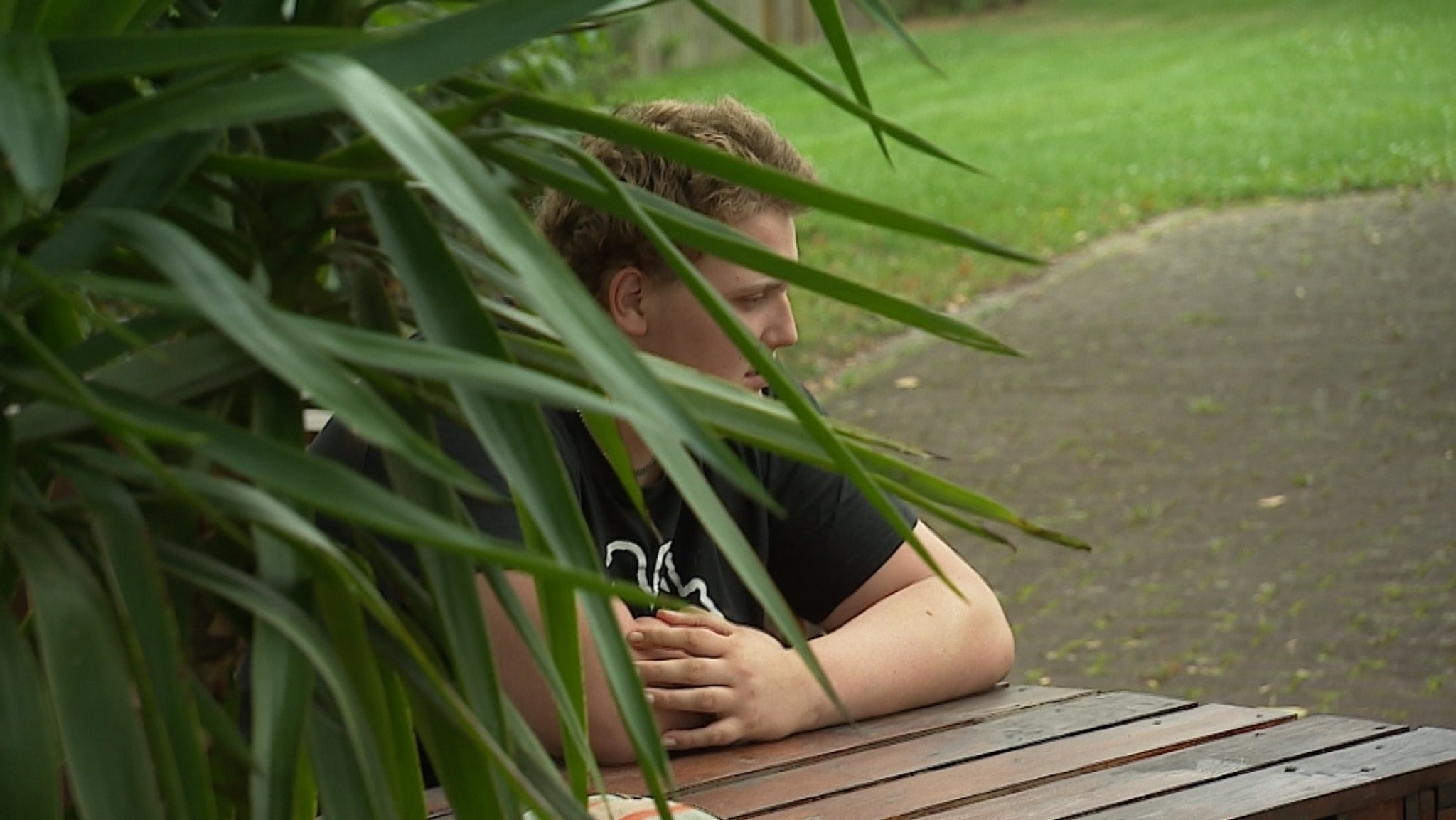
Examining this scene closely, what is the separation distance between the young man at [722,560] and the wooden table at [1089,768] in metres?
0.07

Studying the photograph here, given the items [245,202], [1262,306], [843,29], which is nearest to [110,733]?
[245,202]

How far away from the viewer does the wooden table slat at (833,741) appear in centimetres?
217

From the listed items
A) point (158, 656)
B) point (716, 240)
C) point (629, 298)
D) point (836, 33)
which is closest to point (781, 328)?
point (629, 298)

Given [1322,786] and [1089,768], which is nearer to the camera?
[1322,786]

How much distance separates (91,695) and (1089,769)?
1.28 meters

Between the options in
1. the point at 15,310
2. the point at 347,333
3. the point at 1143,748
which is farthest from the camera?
the point at 1143,748

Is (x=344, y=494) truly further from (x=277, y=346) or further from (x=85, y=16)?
(x=85, y=16)

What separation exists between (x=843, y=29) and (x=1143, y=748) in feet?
3.51

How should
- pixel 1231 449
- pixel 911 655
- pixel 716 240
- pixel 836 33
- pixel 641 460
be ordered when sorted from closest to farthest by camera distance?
pixel 716 240, pixel 836 33, pixel 911 655, pixel 641 460, pixel 1231 449

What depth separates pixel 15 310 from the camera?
116 centimetres

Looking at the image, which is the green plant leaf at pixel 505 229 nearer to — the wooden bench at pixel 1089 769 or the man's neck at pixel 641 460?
the wooden bench at pixel 1089 769

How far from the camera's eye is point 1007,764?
213 cm

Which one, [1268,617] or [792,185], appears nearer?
[792,185]

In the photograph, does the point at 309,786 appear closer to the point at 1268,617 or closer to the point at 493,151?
the point at 493,151
